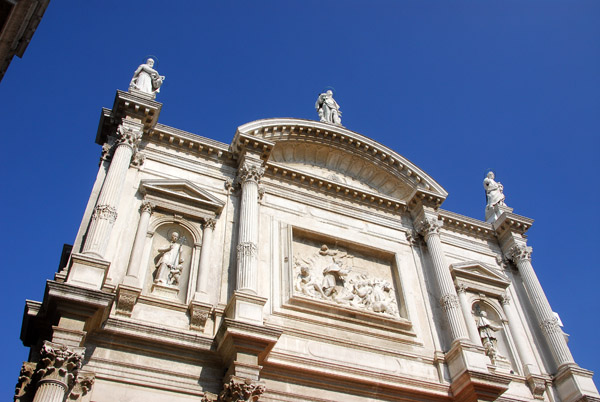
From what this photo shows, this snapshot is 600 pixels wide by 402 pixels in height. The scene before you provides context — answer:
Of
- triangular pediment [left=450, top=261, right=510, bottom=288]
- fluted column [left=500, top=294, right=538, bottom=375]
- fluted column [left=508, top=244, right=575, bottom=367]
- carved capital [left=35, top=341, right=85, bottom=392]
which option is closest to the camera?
carved capital [left=35, top=341, right=85, bottom=392]

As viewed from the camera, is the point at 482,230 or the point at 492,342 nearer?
the point at 492,342

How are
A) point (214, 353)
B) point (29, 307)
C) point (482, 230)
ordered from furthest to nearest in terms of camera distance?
point (482, 230) < point (214, 353) < point (29, 307)

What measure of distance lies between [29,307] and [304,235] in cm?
722

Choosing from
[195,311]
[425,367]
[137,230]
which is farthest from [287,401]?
[137,230]

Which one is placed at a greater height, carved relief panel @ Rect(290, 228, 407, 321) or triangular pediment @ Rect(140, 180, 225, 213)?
triangular pediment @ Rect(140, 180, 225, 213)

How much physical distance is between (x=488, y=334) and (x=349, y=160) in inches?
263

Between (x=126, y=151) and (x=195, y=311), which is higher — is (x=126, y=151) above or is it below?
above

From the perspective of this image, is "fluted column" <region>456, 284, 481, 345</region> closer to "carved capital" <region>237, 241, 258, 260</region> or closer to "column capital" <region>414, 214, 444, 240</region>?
"column capital" <region>414, 214, 444, 240</region>

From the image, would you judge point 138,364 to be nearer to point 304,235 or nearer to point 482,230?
point 304,235

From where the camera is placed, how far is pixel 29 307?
34.6ft

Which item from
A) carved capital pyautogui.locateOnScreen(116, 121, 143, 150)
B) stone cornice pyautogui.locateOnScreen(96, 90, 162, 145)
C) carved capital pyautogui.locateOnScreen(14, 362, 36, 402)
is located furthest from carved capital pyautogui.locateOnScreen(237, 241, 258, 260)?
carved capital pyautogui.locateOnScreen(14, 362, 36, 402)

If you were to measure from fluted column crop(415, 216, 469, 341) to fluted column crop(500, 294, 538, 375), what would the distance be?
2372mm

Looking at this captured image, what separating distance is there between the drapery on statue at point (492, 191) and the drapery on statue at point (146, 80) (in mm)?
11741

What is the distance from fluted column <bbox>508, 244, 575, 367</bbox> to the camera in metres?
15.7
